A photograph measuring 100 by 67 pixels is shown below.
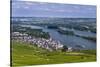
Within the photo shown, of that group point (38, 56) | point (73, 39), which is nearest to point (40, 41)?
point (38, 56)

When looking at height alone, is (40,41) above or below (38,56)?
above

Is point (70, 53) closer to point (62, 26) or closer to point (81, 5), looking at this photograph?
point (62, 26)

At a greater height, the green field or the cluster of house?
the cluster of house

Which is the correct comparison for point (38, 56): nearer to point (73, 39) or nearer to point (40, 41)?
point (40, 41)

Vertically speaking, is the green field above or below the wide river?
below

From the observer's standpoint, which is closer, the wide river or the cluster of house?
the cluster of house
